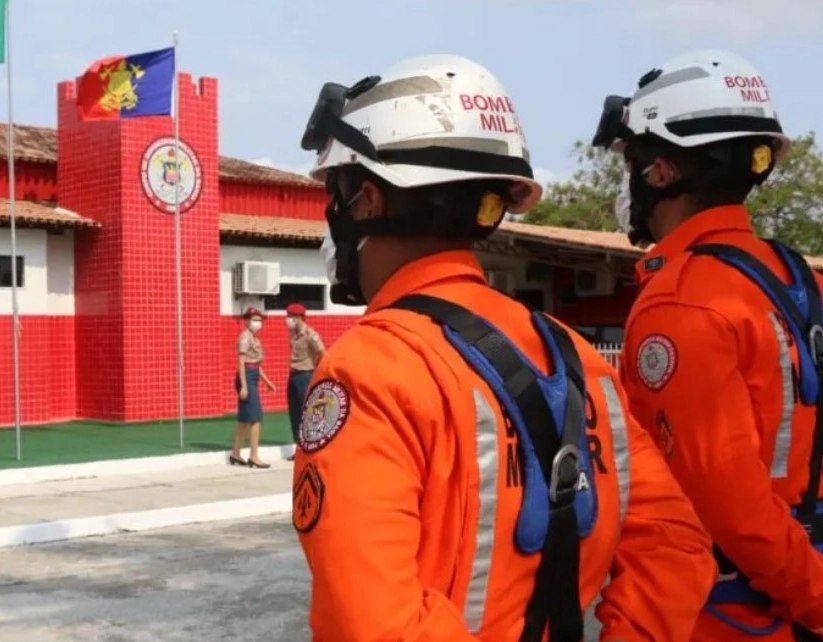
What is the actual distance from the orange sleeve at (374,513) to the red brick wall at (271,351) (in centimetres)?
1736

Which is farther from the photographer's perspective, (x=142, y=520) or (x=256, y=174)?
(x=256, y=174)

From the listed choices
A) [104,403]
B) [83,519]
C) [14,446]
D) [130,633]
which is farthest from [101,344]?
[130,633]

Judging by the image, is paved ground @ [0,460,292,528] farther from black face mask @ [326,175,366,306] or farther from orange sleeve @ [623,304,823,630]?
black face mask @ [326,175,366,306]

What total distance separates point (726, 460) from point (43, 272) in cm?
1627

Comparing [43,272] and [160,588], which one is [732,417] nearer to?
[160,588]

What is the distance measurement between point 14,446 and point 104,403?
10.1ft

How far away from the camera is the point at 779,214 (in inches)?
1766

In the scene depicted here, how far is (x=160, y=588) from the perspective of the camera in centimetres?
740

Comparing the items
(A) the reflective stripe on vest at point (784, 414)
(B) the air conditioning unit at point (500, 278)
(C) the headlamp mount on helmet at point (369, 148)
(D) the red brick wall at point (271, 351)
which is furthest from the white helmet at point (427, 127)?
(B) the air conditioning unit at point (500, 278)

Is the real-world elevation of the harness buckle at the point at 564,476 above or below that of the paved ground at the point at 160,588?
above

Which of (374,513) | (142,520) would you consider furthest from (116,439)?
(374,513)

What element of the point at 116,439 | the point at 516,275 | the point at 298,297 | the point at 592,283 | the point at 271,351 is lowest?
the point at 116,439

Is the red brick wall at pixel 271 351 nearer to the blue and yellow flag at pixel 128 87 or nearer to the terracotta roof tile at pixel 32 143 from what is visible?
the terracotta roof tile at pixel 32 143

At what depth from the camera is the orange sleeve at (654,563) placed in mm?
1859
